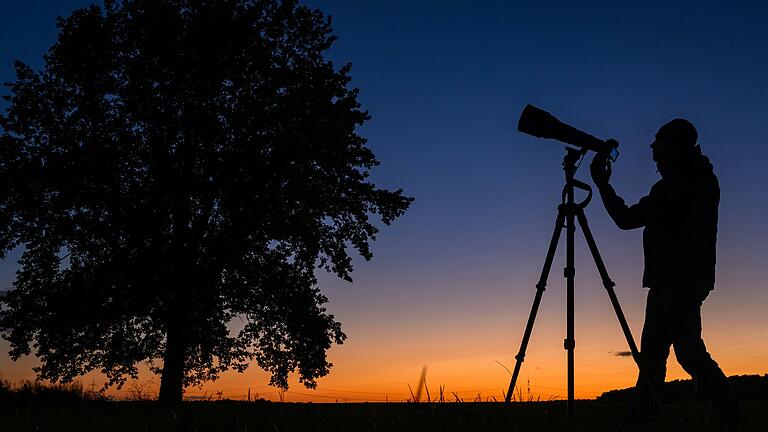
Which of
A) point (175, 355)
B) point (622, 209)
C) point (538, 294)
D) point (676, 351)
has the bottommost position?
point (175, 355)

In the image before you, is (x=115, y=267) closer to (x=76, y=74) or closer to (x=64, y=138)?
(x=64, y=138)

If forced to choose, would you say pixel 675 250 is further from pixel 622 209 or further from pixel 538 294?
pixel 538 294

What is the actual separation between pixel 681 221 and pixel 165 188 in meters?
14.4

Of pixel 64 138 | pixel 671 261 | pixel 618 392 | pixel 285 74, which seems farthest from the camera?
pixel 285 74

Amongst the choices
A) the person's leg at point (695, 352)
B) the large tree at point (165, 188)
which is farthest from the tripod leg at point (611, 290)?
the large tree at point (165, 188)

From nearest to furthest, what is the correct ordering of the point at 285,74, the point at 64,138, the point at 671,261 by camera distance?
the point at 671,261
the point at 64,138
the point at 285,74

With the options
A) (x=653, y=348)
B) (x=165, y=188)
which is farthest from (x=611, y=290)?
(x=165, y=188)

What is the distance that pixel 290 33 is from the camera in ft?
63.1

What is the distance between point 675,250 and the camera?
5289 mm

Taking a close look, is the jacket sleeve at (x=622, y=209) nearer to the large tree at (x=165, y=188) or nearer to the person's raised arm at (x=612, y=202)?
the person's raised arm at (x=612, y=202)

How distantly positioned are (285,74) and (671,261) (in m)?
14.6

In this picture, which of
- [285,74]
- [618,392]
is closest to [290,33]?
[285,74]

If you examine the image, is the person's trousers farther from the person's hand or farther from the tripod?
the person's hand

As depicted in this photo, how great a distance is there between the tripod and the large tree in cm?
1227
